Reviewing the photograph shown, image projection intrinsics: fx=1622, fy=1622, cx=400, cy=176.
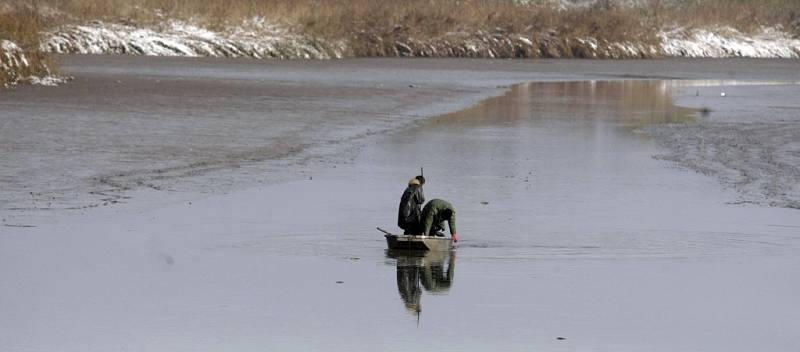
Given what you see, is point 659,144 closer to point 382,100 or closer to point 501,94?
point 382,100

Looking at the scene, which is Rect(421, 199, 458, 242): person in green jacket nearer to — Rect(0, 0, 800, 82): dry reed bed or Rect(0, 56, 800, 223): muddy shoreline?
Rect(0, 56, 800, 223): muddy shoreline

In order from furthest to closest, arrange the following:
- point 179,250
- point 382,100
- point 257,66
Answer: point 257,66 < point 382,100 < point 179,250

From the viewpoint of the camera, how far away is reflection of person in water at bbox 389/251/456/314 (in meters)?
11.5

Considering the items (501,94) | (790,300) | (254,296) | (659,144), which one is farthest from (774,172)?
(501,94)

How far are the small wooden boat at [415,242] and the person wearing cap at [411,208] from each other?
0.31 meters

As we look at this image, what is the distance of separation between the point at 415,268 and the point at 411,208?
1024 mm

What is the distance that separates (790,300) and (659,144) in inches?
531

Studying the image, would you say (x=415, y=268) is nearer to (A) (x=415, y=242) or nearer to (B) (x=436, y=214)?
(A) (x=415, y=242)

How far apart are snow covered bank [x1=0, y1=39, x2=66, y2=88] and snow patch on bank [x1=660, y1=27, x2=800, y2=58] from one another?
130 ft

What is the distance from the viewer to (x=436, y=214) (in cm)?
1383

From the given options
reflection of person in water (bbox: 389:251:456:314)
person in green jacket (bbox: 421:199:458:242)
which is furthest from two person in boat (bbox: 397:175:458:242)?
reflection of person in water (bbox: 389:251:456:314)

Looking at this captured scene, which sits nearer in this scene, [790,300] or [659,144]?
[790,300]

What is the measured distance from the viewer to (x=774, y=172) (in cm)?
2044

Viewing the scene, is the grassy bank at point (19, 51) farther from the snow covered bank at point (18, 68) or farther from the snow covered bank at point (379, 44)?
the snow covered bank at point (379, 44)
